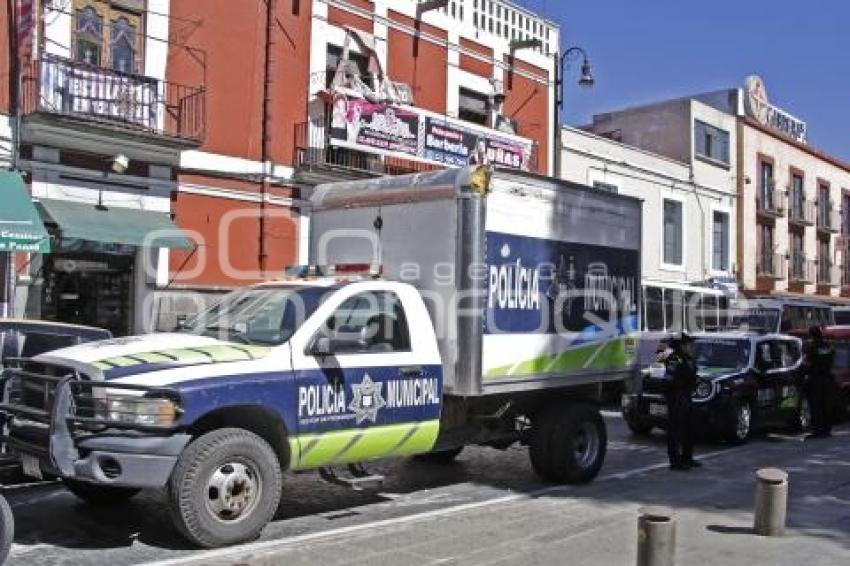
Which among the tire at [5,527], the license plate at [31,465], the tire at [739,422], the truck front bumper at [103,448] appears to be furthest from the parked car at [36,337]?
the tire at [739,422]

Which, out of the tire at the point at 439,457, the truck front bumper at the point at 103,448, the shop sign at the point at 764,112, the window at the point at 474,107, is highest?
the shop sign at the point at 764,112

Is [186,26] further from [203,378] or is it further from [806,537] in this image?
[806,537]

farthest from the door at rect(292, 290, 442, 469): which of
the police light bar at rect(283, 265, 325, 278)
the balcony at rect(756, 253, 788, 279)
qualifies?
the balcony at rect(756, 253, 788, 279)

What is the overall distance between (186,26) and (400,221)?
31.5ft

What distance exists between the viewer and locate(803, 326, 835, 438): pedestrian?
14.9m

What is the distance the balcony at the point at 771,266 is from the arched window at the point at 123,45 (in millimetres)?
26308

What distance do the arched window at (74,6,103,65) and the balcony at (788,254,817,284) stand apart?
99.7ft

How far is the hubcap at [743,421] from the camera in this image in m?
13.8

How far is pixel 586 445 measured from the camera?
10.4 m

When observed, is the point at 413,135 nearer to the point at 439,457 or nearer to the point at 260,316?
the point at 439,457

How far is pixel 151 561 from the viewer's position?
6789 mm

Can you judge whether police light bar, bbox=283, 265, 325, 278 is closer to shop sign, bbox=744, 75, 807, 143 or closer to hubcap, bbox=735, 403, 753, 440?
hubcap, bbox=735, 403, 753, 440

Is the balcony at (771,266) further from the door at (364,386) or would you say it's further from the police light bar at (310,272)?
the door at (364,386)

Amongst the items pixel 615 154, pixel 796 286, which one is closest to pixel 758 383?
pixel 615 154
